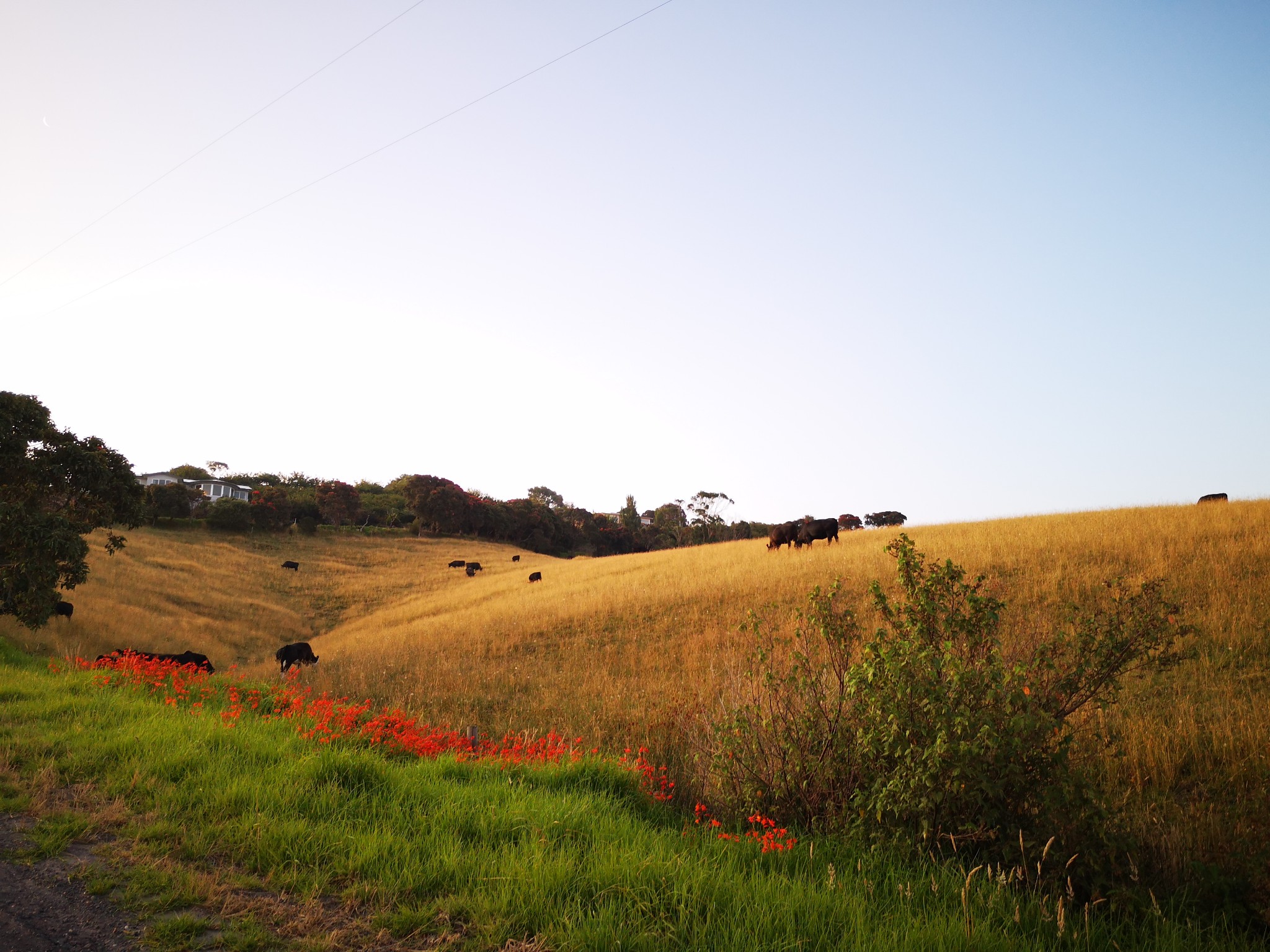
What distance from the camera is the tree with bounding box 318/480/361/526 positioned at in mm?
75438

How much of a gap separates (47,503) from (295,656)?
336 inches

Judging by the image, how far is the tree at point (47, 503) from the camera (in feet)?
55.9

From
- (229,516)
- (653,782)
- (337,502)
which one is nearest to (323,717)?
(653,782)

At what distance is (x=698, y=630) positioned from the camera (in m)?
20.7

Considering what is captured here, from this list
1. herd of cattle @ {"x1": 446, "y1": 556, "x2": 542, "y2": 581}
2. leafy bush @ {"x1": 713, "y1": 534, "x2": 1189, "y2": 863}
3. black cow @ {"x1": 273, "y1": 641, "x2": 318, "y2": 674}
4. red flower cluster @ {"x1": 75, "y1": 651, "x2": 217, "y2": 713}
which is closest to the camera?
leafy bush @ {"x1": 713, "y1": 534, "x2": 1189, "y2": 863}

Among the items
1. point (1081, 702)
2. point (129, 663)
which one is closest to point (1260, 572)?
point (1081, 702)

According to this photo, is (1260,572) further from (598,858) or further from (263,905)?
(263,905)

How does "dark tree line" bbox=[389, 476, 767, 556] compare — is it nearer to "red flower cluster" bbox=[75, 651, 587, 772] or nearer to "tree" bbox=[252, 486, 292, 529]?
"tree" bbox=[252, 486, 292, 529]

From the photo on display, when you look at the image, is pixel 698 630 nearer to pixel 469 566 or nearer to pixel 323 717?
pixel 323 717

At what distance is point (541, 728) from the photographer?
13.7 metres

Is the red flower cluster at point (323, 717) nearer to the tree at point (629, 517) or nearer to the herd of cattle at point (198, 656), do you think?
the herd of cattle at point (198, 656)

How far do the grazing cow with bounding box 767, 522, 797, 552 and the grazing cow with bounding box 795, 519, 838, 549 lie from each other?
27 cm

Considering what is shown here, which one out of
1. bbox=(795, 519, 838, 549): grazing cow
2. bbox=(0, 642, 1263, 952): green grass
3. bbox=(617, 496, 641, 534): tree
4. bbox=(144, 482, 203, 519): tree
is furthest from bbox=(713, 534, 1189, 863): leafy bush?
bbox=(617, 496, 641, 534): tree

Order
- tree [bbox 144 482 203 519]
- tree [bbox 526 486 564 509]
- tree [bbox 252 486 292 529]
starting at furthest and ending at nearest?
tree [bbox 526 486 564 509]
tree [bbox 252 486 292 529]
tree [bbox 144 482 203 519]
